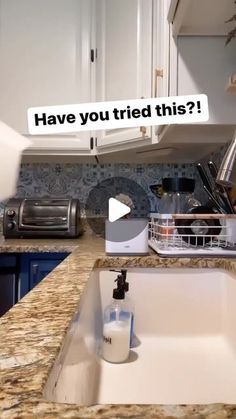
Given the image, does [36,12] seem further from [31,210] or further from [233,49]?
[233,49]

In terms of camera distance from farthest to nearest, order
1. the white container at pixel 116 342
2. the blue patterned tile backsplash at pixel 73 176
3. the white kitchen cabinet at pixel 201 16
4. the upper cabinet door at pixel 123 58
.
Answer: the blue patterned tile backsplash at pixel 73 176 → the upper cabinet door at pixel 123 58 → the white kitchen cabinet at pixel 201 16 → the white container at pixel 116 342

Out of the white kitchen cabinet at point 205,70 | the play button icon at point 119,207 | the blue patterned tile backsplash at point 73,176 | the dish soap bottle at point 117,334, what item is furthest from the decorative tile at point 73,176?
the dish soap bottle at point 117,334

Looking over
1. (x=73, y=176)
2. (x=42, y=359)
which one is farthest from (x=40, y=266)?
(x=42, y=359)

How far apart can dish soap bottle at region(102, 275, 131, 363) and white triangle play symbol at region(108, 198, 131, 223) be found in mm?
285

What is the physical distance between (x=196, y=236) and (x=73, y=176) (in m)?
1.09

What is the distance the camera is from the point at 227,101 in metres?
1.05

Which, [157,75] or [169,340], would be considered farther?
[157,75]

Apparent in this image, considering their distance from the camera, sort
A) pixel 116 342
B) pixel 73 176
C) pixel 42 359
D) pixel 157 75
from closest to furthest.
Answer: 1. pixel 42 359
2. pixel 116 342
3. pixel 157 75
4. pixel 73 176

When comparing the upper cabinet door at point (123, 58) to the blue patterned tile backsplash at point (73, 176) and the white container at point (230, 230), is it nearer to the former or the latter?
the blue patterned tile backsplash at point (73, 176)

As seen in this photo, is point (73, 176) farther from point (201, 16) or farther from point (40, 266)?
point (201, 16)

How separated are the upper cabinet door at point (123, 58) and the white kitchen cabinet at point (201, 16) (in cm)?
34

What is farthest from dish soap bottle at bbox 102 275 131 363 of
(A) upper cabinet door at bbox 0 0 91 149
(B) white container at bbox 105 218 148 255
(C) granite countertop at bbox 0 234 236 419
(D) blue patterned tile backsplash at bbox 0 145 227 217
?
(D) blue patterned tile backsplash at bbox 0 145 227 217

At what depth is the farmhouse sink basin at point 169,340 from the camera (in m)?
0.67

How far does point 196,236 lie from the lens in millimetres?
1099
